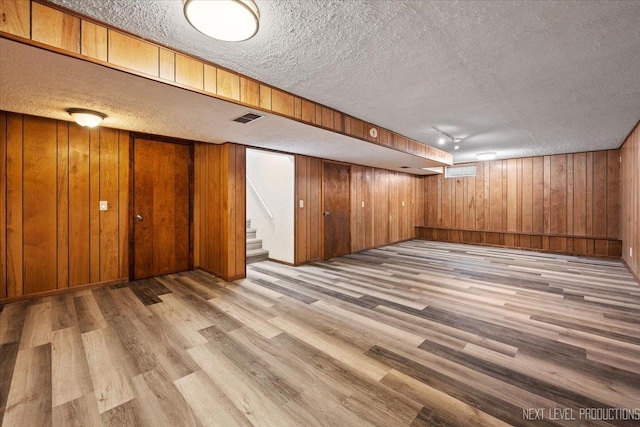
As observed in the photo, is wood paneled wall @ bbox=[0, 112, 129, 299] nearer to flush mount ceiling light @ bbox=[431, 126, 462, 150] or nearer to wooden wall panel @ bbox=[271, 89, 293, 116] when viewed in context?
wooden wall panel @ bbox=[271, 89, 293, 116]

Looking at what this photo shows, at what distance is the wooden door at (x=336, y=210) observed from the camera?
5977 mm

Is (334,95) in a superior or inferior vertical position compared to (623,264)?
superior

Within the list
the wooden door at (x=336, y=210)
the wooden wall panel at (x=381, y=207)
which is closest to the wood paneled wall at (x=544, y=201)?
the wooden wall panel at (x=381, y=207)

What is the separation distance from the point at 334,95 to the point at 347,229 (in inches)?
155

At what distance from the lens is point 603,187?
602 centimetres

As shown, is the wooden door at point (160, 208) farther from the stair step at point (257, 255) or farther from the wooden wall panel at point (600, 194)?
the wooden wall panel at point (600, 194)

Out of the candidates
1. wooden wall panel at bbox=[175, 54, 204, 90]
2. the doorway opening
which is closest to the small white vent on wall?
the doorway opening

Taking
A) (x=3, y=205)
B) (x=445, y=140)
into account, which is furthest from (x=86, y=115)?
(x=445, y=140)

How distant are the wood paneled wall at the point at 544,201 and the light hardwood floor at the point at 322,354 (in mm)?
2813

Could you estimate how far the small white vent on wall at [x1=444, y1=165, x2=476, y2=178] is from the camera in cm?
793

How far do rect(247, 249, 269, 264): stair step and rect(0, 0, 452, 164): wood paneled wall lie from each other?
334 centimetres

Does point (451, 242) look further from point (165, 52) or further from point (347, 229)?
point (165, 52)

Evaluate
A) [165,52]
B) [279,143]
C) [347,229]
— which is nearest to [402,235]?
[347,229]

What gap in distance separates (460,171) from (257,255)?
6.46 m
